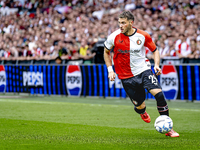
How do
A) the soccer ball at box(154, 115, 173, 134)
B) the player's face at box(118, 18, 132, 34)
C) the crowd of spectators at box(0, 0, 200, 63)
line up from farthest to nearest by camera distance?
the crowd of spectators at box(0, 0, 200, 63)
the player's face at box(118, 18, 132, 34)
the soccer ball at box(154, 115, 173, 134)

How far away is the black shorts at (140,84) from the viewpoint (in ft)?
22.3

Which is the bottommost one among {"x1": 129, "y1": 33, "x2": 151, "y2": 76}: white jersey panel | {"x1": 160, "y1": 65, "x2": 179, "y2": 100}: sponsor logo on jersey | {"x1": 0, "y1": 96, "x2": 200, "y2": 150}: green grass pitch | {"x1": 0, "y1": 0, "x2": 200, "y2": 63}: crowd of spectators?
{"x1": 0, "y1": 96, "x2": 200, "y2": 150}: green grass pitch

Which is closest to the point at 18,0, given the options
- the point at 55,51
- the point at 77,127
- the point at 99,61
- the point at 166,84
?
the point at 55,51

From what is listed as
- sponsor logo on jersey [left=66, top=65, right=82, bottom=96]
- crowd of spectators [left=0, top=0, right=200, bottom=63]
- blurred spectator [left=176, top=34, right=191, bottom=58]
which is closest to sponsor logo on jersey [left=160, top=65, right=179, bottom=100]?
crowd of spectators [left=0, top=0, right=200, bottom=63]

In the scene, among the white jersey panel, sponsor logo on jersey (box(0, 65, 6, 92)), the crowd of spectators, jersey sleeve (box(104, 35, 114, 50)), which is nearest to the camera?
the white jersey panel

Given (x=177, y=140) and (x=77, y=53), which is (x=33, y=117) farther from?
(x=77, y=53)

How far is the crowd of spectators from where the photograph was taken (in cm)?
1693

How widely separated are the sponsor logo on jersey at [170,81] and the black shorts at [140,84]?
6857 millimetres

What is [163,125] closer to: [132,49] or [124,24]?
[132,49]

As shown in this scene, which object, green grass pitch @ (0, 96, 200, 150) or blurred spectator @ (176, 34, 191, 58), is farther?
blurred spectator @ (176, 34, 191, 58)

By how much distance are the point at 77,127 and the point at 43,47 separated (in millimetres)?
15152

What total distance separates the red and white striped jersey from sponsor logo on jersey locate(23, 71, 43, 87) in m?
10.7

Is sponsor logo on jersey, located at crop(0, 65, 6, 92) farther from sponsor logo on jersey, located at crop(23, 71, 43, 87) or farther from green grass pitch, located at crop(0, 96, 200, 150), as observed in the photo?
green grass pitch, located at crop(0, 96, 200, 150)

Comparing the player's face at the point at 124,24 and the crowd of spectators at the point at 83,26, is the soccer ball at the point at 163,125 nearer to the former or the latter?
the player's face at the point at 124,24
